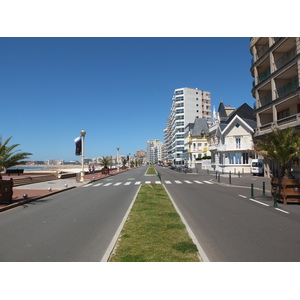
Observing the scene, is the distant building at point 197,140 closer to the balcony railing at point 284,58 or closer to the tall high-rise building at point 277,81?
the tall high-rise building at point 277,81

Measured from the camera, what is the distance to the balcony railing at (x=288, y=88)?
24150 millimetres

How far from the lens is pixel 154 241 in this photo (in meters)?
5.74

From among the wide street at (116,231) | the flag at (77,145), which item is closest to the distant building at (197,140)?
the flag at (77,145)

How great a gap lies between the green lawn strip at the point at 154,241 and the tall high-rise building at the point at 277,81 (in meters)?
19.7

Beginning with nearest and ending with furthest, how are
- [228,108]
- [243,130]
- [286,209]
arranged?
1. [286,209]
2. [243,130]
3. [228,108]

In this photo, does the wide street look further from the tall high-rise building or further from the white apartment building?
the white apartment building

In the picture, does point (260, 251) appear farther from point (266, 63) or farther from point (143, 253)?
point (266, 63)

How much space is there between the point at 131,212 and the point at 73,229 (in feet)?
8.45

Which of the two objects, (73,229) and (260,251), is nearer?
(260,251)

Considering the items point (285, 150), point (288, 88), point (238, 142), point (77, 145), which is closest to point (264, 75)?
point (288, 88)

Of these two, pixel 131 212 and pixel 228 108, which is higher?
pixel 228 108

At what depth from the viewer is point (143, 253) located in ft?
16.4

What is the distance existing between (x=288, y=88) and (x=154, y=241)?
2649cm
